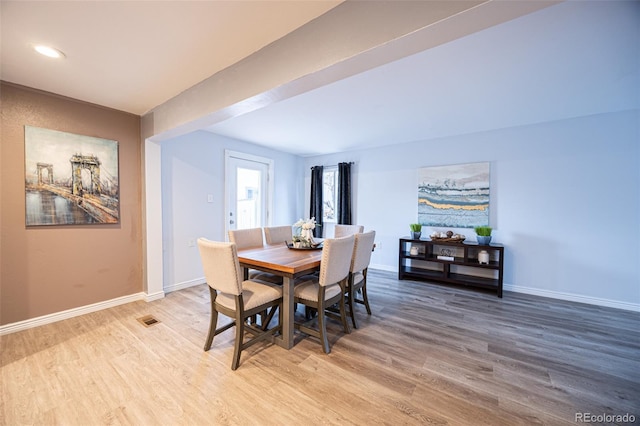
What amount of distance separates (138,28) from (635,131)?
511 cm

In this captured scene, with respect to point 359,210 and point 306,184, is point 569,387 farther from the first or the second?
point 306,184

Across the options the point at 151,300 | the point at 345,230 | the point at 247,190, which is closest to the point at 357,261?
the point at 345,230

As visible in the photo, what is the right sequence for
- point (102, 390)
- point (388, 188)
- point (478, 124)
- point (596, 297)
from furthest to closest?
point (388, 188) → point (478, 124) → point (596, 297) → point (102, 390)

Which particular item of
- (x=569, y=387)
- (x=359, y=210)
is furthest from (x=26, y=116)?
(x=569, y=387)

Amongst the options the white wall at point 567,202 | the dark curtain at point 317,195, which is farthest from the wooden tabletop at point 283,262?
the white wall at point 567,202

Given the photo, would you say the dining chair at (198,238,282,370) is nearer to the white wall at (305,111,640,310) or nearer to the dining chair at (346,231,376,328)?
the dining chair at (346,231,376,328)

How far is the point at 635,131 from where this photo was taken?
288cm

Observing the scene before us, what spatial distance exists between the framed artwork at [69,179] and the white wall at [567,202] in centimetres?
462

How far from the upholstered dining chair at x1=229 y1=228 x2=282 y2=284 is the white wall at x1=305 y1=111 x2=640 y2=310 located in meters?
3.14

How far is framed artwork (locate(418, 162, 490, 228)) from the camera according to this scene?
3756 millimetres

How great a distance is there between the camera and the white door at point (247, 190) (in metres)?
4.15

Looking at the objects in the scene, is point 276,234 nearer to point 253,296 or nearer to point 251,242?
point 251,242

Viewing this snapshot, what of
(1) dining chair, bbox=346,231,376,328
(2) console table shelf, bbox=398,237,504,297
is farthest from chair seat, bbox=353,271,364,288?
(2) console table shelf, bbox=398,237,504,297

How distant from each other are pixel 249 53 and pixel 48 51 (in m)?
1.48
